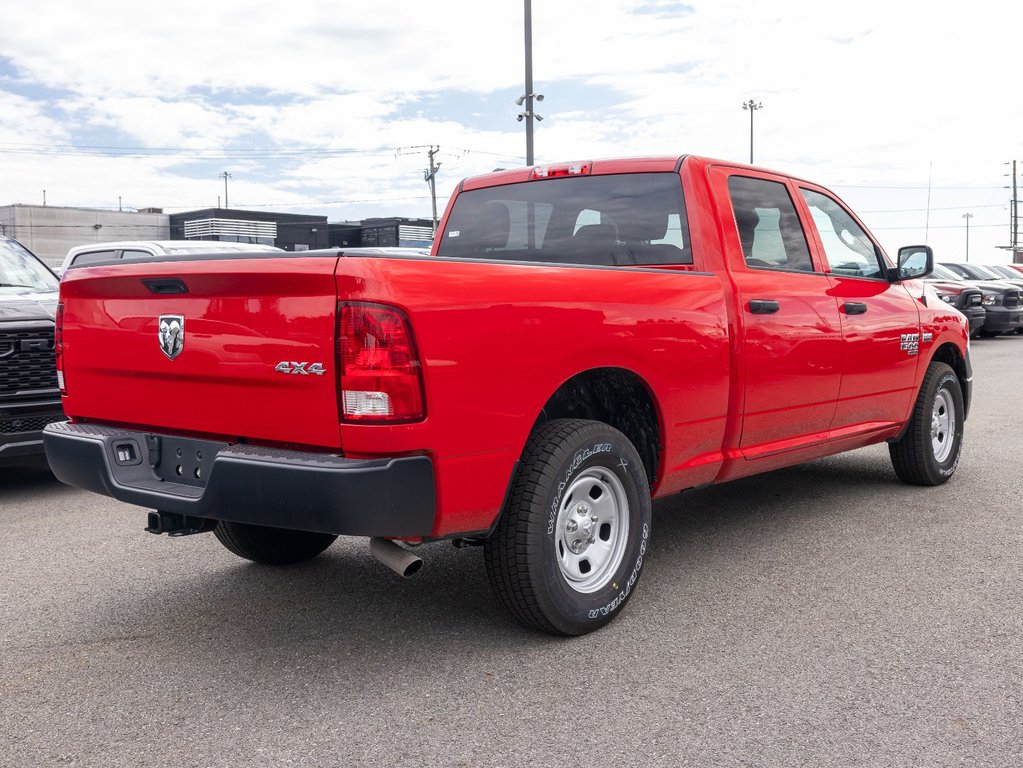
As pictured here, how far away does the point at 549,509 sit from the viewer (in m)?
3.63

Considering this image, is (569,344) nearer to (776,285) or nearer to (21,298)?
(776,285)

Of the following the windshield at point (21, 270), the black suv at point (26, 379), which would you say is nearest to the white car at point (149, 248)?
the windshield at point (21, 270)

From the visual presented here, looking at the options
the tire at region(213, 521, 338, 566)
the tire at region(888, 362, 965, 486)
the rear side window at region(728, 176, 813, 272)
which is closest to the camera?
the tire at region(213, 521, 338, 566)

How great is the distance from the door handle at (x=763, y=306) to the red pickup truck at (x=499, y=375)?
1.0 inches

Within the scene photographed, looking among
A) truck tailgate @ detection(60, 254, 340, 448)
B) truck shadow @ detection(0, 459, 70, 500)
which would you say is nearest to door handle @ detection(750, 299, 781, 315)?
truck tailgate @ detection(60, 254, 340, 448)

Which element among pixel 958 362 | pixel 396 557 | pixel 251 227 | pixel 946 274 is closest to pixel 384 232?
pixel 251 227

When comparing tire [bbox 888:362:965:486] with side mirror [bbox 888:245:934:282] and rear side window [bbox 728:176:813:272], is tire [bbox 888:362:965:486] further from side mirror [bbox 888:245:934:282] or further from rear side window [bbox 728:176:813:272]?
rear side window [bbox 728:176:813:272]

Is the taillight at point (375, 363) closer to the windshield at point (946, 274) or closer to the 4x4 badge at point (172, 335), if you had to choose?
the 4x4 badge at point (172, 335)

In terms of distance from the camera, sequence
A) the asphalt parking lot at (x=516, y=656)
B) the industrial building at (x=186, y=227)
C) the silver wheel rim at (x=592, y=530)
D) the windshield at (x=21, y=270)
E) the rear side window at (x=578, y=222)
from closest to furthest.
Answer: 1. the asphalt parking lot at (x=516, y=656)
2. the silver wheel rim at (x=592, y=530)
3. the rear side window at (x=578, y=222)
4. the windshield at (x=21, y=270)
5. the industrial building at (x=186, y=227)

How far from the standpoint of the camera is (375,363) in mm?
3158

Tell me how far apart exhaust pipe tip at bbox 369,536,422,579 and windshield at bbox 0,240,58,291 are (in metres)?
5.14

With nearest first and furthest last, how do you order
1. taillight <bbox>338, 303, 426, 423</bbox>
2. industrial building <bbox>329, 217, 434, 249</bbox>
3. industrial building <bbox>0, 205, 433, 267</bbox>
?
1. taillight <bbox>338, 303, 426, 423</bbox>
2. industrial building <bbox>329, 217, 434, 249</bbox>
3. industrial building <bbox>0, 205, 433, 267</bbox>

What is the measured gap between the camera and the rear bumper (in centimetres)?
318

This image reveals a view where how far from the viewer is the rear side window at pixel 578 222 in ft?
15.6
